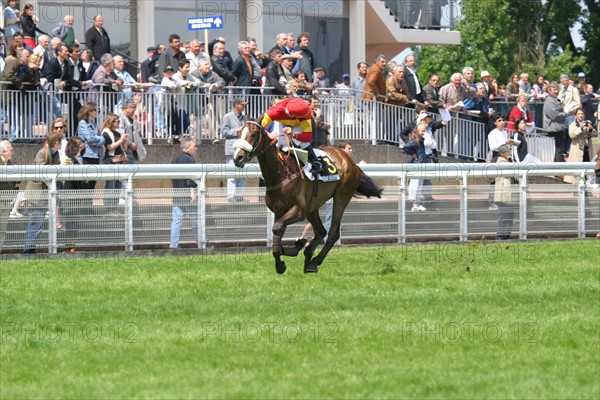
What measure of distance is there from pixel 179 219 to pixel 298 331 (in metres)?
7.91

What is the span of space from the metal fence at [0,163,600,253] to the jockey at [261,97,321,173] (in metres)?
3.16

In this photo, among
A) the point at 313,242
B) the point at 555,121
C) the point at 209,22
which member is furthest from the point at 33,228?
the point at 555,121

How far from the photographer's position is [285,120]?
49.7ft

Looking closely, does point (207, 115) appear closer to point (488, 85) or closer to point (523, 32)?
point (488, 85)

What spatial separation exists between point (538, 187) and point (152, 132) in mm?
6510

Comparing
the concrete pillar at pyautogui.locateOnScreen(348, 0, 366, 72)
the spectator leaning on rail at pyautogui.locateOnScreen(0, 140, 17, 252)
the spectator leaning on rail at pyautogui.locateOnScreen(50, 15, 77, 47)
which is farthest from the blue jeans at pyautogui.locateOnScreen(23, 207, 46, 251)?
the concrete pillar at pyautogui.locateOnScreen(348, 0, 366, 72)

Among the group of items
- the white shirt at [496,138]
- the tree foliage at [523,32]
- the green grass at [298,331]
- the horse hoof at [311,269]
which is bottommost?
the horse hoof at [311,269]

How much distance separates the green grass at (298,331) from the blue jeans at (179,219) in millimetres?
2207

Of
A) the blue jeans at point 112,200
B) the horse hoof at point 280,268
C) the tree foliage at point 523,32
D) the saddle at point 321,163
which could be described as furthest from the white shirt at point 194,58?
the tree foliage at point 523,32

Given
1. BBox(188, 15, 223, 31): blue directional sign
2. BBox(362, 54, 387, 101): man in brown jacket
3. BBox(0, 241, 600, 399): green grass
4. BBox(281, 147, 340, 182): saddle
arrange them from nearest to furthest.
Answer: BBox(0, 241, 600, 399): green grass → BBox(281, 147, 340, 182): saddle → BBox(188, 15, 223, 31): blue directional sign → BBox(362, 54, 387, 101): man in brown jacket

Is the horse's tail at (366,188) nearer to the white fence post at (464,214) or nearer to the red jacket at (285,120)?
the red jacket at (285,120)

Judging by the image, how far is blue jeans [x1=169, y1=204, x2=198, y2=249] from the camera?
17953 mm

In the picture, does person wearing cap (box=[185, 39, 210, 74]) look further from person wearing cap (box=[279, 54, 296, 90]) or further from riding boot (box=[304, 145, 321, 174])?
riding boot (box=[304, 145, 321, 174])

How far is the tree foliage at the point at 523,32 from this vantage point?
190ft
